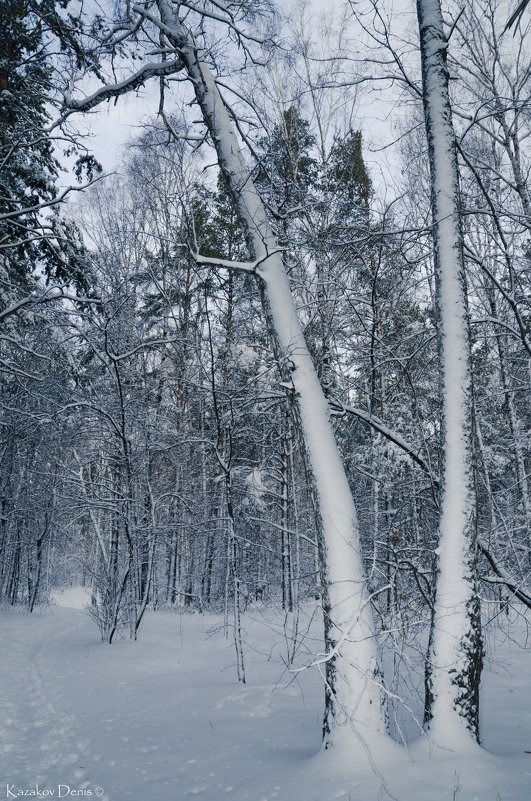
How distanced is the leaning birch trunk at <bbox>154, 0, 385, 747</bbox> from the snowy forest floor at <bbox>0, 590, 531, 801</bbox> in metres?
0.29

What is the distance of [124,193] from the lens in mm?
13969

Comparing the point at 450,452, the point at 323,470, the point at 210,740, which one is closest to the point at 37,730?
the point at 210,740

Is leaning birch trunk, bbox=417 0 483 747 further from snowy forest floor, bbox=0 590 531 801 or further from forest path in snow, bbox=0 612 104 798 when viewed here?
forest path in snow, bbox=0 612 104 798

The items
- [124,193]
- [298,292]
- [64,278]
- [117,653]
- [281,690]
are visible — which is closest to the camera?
[281,690]

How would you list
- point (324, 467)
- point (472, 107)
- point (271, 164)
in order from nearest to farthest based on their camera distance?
1. point (324, 467)
2. point (271, 164)
3. point (472, 107)

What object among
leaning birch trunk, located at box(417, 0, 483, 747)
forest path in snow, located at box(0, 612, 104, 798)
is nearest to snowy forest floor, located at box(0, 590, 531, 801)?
forest path in snow, located at box(0, 612, 104, 798)

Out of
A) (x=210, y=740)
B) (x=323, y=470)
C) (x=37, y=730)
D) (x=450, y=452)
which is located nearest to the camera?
(x=450, y=452)

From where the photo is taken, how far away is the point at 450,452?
3160 mm

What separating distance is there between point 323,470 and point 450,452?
3.02 ft

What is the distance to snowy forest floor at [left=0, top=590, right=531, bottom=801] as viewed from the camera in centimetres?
252

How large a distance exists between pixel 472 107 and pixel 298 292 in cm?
312

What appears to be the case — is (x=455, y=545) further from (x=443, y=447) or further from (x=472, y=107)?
(x=472, y=107)

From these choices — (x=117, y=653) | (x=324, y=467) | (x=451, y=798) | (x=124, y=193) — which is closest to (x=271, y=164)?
(x=324, y=467)

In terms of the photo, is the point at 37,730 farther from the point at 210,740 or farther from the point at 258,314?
the point at 258,314
